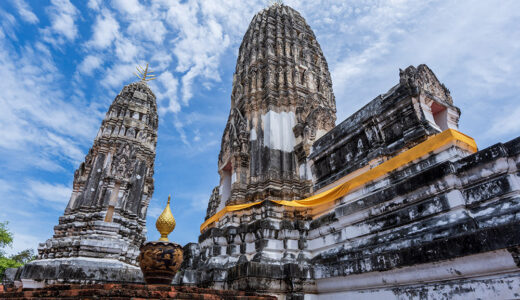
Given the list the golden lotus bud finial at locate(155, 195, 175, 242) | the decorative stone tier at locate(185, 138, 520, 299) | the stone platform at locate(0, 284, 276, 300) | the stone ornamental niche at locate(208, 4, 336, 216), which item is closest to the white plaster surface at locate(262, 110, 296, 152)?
the stone ornamental niche at locate(208, 4, 336, 216)

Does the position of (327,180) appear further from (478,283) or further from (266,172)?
(478,283)

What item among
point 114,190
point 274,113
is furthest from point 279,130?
point 114,190

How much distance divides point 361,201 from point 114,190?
17.0m

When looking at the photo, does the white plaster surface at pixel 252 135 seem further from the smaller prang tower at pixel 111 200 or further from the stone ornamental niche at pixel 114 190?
the stone ornamental niche at pixel 114 190

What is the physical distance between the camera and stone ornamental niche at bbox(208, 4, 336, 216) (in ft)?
38.5

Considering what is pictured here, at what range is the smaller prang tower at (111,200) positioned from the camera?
615 inches

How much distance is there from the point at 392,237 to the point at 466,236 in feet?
5.51

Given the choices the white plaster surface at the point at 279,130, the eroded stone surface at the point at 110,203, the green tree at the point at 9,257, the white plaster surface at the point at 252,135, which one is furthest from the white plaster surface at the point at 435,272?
the green tree at the point at 9,257

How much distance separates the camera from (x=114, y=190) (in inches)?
755

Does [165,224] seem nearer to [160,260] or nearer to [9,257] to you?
[160,260]

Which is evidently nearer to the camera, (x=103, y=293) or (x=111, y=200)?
(x=103, y=293)

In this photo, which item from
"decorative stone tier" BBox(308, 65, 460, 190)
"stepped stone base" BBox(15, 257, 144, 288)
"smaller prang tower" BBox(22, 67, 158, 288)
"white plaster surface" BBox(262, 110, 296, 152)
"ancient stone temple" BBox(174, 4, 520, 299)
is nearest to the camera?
"ancient stone temple" BBox(174, 4, 520, 299)

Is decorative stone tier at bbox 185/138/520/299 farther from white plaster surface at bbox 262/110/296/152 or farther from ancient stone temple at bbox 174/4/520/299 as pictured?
white plaster surface at bbox 262/110/296/152

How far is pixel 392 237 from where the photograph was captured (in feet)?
20.4
